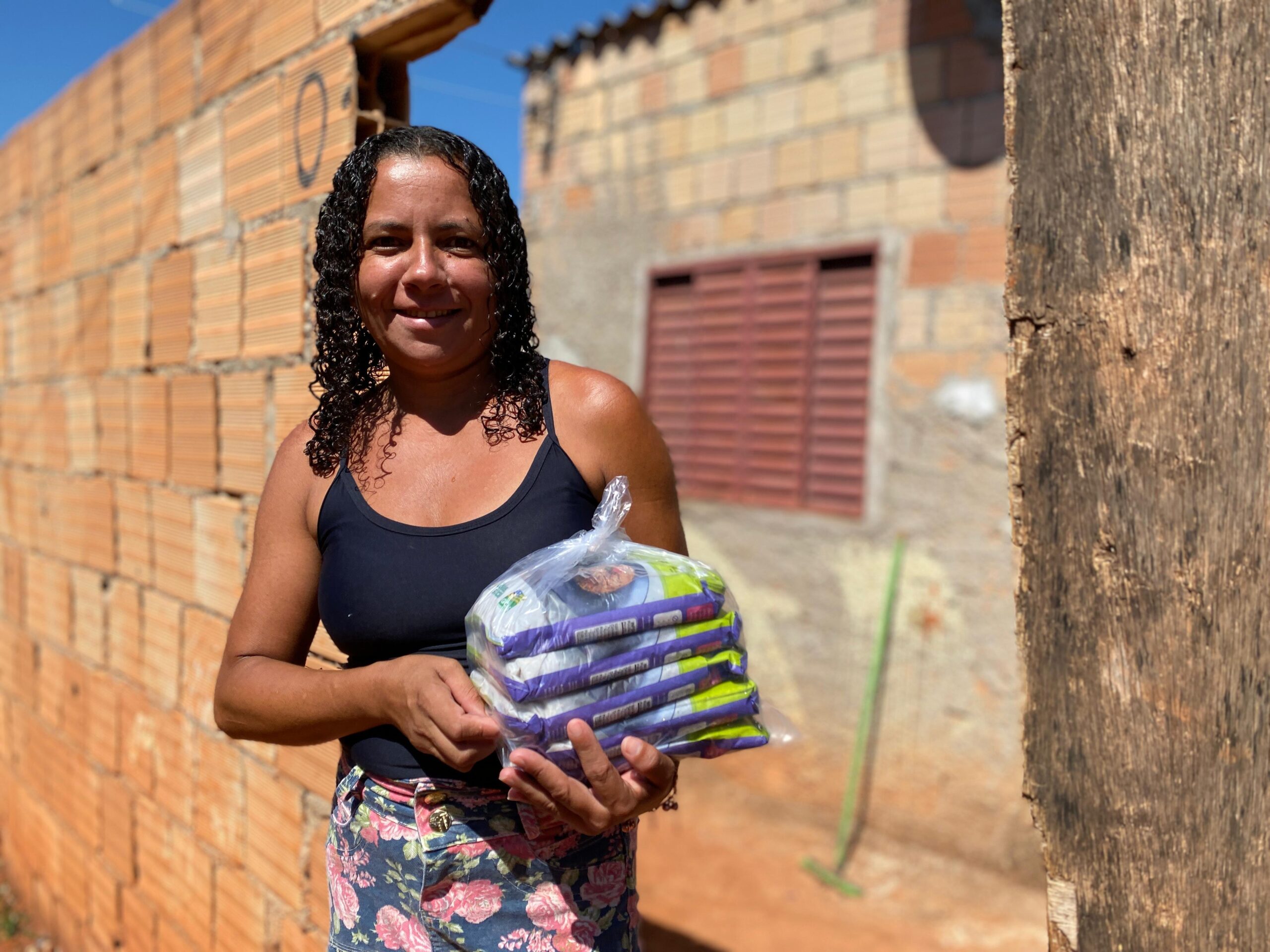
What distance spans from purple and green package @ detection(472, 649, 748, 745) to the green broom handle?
375 cm

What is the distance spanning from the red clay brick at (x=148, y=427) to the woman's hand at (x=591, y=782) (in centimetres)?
242

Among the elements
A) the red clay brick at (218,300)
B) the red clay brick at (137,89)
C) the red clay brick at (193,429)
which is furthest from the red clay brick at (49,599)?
the red clay brick at (137,89)

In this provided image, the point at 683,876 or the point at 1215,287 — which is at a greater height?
the point at 1215,287

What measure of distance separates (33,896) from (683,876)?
295 centimetres

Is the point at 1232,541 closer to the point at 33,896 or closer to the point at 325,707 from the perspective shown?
the point at 325,707

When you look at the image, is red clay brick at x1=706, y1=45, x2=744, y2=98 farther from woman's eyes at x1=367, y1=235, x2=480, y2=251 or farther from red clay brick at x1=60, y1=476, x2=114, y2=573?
woman's eyes at x1=367, y1=235, x2=480, y2=251

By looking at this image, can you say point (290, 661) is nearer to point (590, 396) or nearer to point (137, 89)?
point (590, 396)

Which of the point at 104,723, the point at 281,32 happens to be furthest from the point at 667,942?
the point at 281,32

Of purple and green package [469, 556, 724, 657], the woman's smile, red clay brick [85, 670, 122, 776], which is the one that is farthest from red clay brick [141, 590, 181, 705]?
purple and green package [469, 556, 724, 657]

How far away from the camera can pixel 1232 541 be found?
1081 mm

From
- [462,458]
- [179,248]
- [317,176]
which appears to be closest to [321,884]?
[462,458]

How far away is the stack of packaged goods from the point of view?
45.7 inches

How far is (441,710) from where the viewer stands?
119 centimetres

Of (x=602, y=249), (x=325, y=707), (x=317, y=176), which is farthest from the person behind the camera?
(x=602, y=249)
